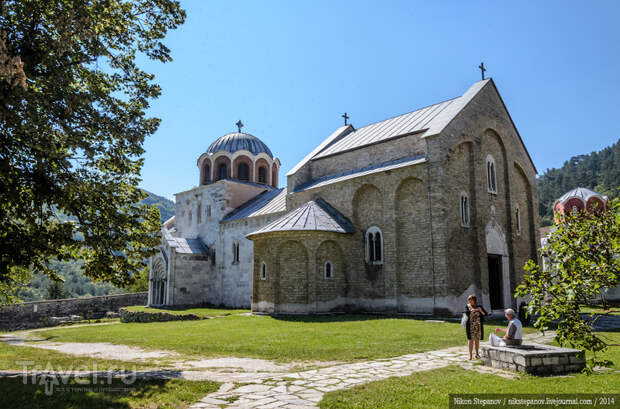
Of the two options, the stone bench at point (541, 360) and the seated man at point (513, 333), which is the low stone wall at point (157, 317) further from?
the stone bench at point (541, 360)

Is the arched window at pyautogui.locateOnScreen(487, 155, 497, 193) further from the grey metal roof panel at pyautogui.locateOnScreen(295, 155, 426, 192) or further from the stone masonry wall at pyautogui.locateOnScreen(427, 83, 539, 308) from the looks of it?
the grey metal roof panel at pyautogui.locateOnScreen(295, 155, 426, 192)

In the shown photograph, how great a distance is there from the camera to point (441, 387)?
22.0 feet

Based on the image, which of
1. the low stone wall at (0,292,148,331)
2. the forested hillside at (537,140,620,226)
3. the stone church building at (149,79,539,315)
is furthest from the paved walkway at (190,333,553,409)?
the forested hillside at (537,140,620,226)

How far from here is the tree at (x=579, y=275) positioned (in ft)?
15.6

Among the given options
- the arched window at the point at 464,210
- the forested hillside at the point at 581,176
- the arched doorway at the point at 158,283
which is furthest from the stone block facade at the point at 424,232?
the forested hillside at the point at 581,176

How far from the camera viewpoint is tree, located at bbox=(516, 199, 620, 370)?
4.74 meters

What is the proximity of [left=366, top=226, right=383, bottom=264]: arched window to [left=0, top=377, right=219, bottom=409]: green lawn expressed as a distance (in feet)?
48.3

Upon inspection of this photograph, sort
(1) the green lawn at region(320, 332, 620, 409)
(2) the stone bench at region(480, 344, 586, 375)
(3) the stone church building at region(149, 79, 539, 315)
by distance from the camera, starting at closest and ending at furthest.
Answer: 1. (1) the green lawn at region(320, 332, 620, 409)
2. (2) the stone bench at region(480, 344, 586, 375)
3. (3) the stone church building at region(149, 79, 539, 315)

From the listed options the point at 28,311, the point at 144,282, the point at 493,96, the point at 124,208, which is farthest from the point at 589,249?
the point at 144,282

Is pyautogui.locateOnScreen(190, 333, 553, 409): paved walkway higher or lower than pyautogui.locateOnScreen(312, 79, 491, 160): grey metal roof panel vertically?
lower

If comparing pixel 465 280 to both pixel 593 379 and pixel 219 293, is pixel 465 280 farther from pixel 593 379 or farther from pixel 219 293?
pixel 219 293

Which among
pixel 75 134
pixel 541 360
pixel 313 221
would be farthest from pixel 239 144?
pixel 541 360

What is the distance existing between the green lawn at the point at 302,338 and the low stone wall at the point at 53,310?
13578 mm

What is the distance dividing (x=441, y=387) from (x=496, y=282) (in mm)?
16701
